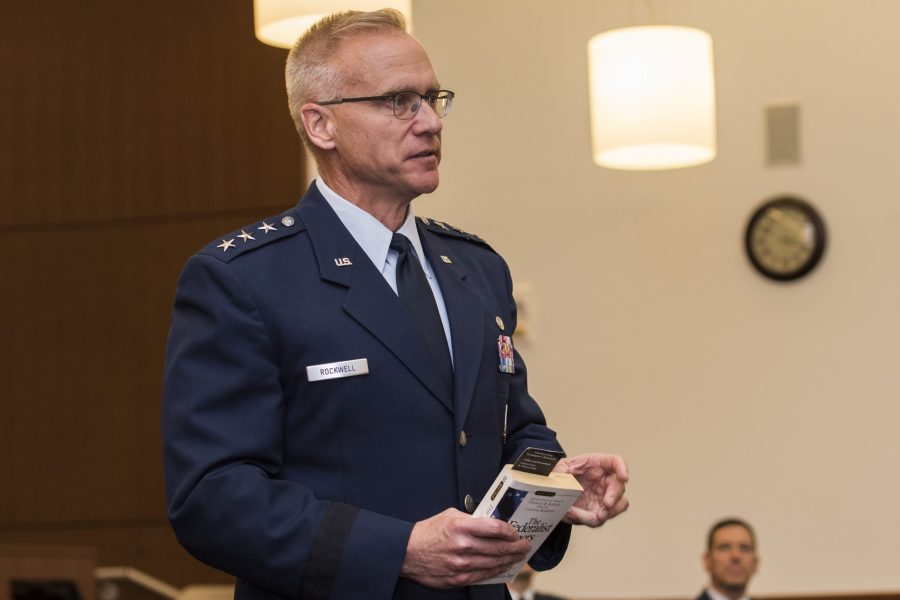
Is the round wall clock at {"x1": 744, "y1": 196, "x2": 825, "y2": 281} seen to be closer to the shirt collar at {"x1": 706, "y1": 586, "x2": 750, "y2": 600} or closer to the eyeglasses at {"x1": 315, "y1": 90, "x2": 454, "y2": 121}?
the shirt collar at {"x1": 706, "y1": 586, "x2": 750, "y2": 600}

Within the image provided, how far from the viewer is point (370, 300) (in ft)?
7.26

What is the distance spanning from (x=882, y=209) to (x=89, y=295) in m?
4.83

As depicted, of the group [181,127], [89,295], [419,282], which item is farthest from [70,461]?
[419,282]

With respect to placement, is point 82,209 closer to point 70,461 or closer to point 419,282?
point 70,461

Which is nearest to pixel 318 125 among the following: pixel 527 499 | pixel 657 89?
pixel 527 499

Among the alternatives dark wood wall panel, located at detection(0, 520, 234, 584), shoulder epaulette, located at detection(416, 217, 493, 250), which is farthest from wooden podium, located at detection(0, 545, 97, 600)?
shoulder epaulette, located at detection(416, 217, 493, 250)

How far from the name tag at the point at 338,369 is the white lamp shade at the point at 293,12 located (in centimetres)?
321

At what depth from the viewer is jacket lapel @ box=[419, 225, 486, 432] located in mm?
2229

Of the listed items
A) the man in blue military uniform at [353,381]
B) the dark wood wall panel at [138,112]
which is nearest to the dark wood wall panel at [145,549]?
the dark wood wall panel at [138,112]

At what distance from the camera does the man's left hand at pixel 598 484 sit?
229 centimetres

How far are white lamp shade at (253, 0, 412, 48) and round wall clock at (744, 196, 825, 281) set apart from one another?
2876 mm

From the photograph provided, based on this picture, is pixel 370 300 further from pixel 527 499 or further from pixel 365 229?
pixel 527 499

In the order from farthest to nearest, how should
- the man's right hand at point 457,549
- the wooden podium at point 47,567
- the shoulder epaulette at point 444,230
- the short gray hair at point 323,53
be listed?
the wooden podium at point 47,567 → the shoulder epaulette at point 444,230 → the short gray hair at point 323,53 → the man's right hand at point 457,549

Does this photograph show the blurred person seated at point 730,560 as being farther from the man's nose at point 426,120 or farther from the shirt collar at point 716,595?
the man's nose at point 426,120
